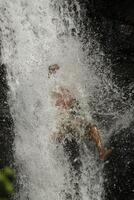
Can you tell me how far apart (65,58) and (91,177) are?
6.71ft

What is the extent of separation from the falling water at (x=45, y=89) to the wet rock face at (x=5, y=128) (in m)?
0.16

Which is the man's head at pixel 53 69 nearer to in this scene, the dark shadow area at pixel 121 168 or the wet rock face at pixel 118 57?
the wet rock face at pixel 118 57

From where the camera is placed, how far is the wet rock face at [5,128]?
636cm

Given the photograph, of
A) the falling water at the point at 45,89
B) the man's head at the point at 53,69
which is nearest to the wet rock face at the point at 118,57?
the falling water at the point at 45,89

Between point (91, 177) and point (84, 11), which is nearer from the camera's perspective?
point (91, 177)

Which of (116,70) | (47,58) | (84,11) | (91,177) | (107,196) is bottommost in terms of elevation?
(107,196)

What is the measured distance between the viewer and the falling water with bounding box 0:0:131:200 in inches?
231

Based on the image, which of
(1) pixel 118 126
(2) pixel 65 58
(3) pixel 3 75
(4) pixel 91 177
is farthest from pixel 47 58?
(4) pixel 91 177

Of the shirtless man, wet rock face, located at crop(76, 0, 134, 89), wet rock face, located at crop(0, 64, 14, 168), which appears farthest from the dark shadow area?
wet rock face, located at crop(0, 64, 14, 168)

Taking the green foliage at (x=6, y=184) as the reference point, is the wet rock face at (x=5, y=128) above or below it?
below

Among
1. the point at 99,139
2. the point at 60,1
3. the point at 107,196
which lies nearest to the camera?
the point at 99,139

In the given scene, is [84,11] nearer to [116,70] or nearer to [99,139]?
[116,70]

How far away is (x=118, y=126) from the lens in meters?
6.04

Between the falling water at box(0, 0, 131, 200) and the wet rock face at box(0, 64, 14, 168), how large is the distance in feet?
0.52
